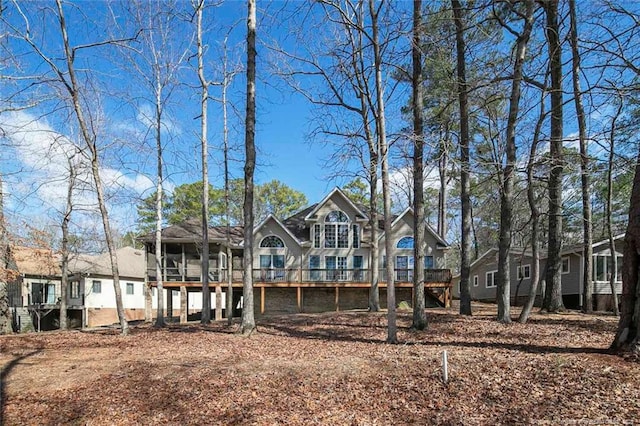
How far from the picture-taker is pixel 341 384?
222 inches

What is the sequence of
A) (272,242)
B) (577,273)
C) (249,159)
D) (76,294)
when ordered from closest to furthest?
(249,159) < (577,273) < (272,242) < (76,294)

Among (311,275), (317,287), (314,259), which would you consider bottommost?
(317,287)

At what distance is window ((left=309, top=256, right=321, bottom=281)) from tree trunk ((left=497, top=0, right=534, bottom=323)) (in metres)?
11.7

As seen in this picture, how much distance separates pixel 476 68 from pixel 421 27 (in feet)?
7.78

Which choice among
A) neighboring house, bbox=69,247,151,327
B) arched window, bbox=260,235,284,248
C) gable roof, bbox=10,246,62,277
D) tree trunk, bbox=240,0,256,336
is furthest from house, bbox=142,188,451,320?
tree trunk, bbox=240,0,256,336

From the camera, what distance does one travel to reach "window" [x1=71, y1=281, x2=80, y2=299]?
2717 centimetres

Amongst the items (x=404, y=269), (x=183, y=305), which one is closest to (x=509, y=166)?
(x=404, y=269)

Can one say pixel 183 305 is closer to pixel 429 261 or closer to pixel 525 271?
pixel 429 261

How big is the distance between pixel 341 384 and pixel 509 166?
656cm

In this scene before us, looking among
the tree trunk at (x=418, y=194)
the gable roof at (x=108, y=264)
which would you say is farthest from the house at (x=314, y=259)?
the tree trunk at (x=418, y=194)

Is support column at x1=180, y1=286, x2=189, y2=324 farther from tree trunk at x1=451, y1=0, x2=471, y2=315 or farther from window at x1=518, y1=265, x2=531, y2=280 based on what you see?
window at x1=518, y1=265, x2=531, y2=280

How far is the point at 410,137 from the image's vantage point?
27.0ft

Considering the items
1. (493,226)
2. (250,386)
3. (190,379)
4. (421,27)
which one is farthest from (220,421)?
(493,226)

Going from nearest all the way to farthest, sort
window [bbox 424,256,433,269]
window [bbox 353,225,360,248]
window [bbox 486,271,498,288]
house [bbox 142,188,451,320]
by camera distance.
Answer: house [bbox 142,188,451,320] → window [bbox 424,256,433,269] → window [bbox 353,225,360,248] → window [bbox 486,271,498,288]
